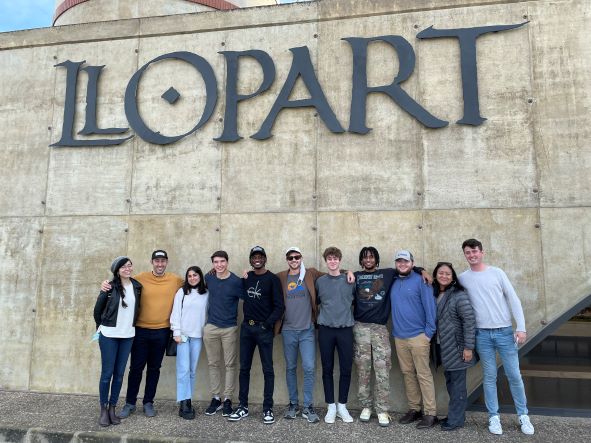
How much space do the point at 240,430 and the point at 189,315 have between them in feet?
4.16

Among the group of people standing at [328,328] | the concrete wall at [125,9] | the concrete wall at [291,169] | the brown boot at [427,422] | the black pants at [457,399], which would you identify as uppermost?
the concrete wall at [125,9]

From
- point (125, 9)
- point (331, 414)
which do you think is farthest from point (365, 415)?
point (125, 9)

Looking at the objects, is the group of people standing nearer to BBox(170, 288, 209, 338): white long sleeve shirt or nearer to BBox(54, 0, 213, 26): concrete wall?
BBox(170, 288, 209, 338): white long sleeve shirt

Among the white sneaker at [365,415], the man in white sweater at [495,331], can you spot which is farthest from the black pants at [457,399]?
the white sneaker at [365,415]

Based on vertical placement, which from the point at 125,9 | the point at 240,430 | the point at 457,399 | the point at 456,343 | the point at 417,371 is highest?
the point at 125,9

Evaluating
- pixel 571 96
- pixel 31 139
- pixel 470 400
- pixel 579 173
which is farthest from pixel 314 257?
pixel 31 139

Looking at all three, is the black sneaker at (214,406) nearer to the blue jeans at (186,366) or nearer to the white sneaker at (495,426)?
the blue jeans at (186,366)

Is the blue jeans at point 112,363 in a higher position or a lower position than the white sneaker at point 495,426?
higher

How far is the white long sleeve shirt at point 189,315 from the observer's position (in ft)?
15.2

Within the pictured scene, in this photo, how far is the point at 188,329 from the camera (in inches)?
183

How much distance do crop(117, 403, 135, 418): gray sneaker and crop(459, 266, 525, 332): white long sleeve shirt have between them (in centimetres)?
368

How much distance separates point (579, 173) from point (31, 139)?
7037 mm

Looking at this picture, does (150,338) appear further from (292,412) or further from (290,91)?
(290,91)

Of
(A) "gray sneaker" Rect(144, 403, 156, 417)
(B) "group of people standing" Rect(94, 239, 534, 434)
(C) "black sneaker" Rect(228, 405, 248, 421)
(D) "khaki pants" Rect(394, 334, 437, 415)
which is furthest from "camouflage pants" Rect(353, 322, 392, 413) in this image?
(A) "gray sneaker" Rect(144, 403, 156, 417)
